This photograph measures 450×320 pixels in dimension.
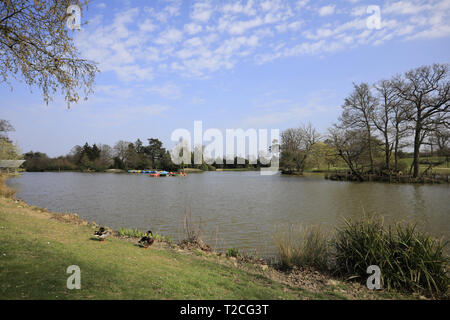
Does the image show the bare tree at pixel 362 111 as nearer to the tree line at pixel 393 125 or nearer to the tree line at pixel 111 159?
the tree line at pixel 393 125

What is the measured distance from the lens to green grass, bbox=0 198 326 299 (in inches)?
133

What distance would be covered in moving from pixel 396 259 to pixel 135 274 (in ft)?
16.5

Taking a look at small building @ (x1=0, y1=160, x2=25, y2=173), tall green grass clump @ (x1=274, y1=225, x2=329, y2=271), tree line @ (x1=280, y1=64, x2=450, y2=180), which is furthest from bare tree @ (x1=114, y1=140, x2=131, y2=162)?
tall green grass clump @ (x1=274, y1=225, x2=329, y2=271)

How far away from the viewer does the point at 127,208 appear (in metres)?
14.2

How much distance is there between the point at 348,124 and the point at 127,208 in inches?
1224

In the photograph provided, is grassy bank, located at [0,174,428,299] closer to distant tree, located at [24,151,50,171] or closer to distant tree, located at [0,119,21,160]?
distant tree, located at [0,119,21,160]

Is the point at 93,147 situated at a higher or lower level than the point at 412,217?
higher

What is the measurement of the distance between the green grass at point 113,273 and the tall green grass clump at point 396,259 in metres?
1.45

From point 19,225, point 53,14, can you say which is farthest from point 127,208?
point 53,14

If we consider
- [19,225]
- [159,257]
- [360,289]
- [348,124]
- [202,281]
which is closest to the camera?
[202,281]

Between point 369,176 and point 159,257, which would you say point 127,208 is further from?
point 369,176

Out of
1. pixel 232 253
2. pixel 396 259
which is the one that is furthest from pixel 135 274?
pixel 396 259

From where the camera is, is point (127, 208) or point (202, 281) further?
point (127, 208)

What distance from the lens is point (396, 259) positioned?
512 cm
